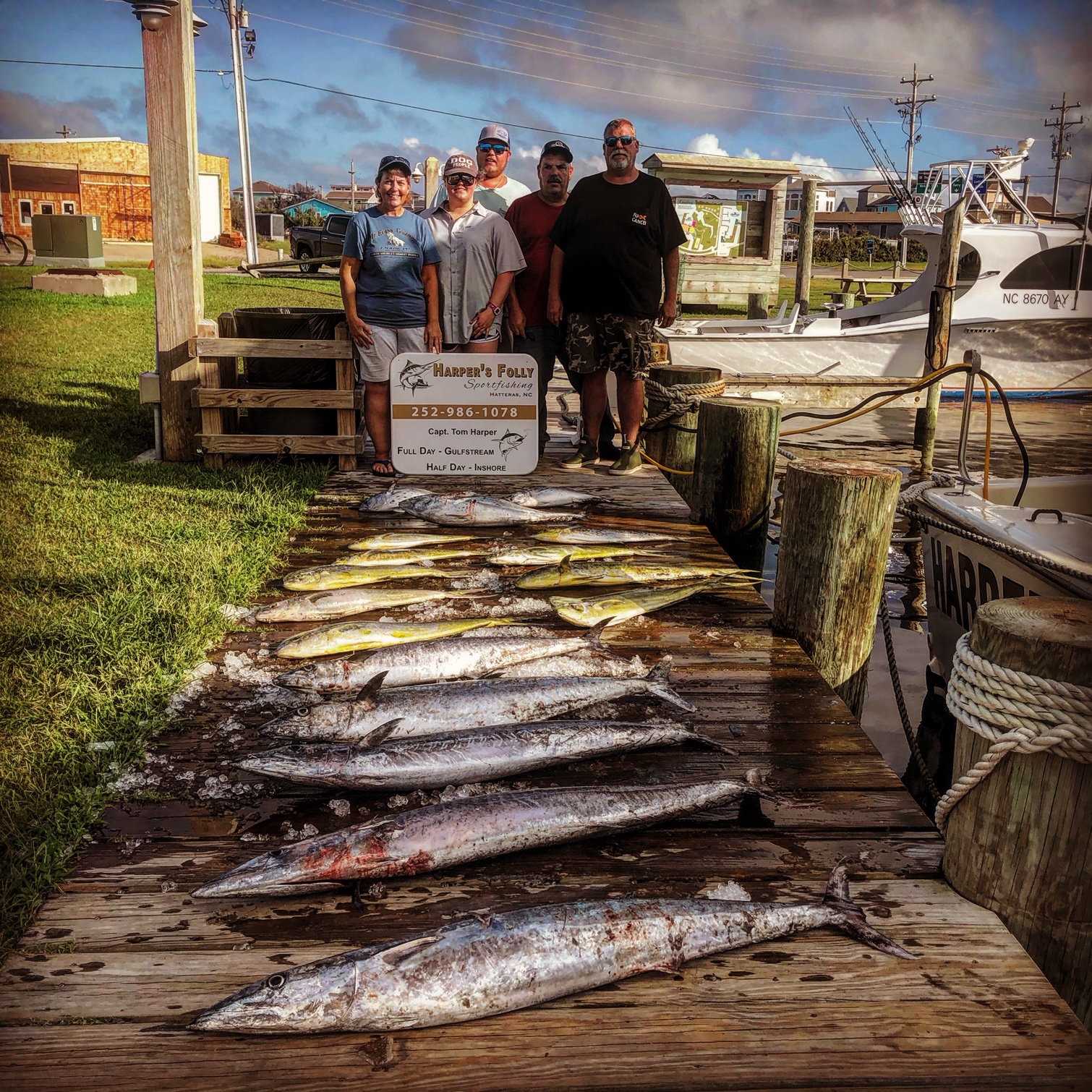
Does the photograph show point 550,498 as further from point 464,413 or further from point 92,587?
point 92,587

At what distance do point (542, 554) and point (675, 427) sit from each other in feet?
9.58

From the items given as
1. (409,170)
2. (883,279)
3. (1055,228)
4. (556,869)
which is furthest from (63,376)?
(883,279)

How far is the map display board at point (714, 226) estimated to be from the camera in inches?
735

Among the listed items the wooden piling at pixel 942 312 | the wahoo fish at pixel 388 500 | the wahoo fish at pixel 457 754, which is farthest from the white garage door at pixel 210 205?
the wahoo fish at pixel 457 754

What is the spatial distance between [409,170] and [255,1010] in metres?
6.23

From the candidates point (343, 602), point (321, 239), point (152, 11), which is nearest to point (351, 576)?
point (343, 602)

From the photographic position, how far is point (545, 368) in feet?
24.7

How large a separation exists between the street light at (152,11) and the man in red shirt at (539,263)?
306 cm

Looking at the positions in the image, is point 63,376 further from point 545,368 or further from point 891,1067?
point 891,1067

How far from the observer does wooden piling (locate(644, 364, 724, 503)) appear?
7797mm

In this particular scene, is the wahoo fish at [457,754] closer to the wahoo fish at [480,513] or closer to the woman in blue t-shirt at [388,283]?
the wahoo fish at [480,513]

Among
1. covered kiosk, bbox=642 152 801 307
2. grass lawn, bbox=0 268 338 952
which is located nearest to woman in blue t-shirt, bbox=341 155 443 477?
grass lawn, bbox=0 268 338 952

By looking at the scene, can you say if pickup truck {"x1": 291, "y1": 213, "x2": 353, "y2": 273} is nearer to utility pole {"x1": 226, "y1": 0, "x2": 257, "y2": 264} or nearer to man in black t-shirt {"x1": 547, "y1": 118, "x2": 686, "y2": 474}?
utility pole {"x1": 226, "y1": 0, "x2": 257, "y2": 264}

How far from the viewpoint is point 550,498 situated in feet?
20.6
